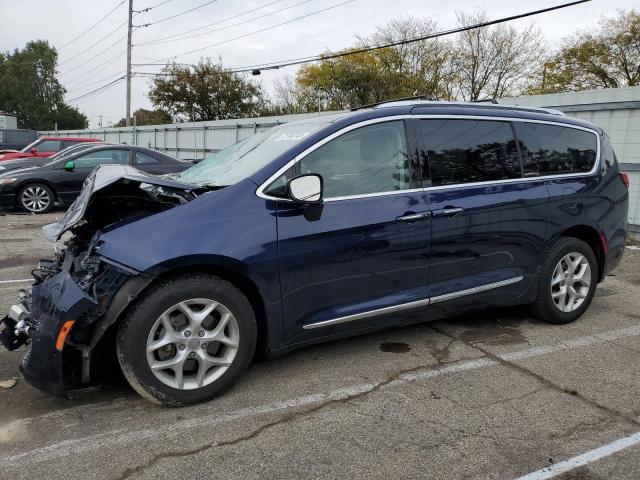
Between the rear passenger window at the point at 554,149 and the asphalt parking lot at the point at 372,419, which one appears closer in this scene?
the asphalt parking lot at the point at 372,419

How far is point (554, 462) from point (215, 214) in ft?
7.31

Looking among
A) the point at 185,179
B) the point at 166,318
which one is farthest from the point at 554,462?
the point at 185,179

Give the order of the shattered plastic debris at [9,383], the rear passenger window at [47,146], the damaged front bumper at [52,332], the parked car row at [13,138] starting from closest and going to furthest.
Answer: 1. the damaged front bumper at [52,332]
2. the shattered plastic debris at [9,383]
3. the rear passenger window at [47,146]
4. the parked car row at [13,138]

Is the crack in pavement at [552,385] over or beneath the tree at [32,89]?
beneath

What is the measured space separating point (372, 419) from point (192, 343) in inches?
43.8

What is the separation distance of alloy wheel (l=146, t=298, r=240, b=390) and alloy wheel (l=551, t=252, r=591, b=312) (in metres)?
2.88

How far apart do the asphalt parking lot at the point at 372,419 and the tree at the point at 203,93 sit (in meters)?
48.4

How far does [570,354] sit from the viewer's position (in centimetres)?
398

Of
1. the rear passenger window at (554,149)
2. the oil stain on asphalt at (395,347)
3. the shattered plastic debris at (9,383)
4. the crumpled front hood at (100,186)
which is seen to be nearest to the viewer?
the crumpled front hood at (100,186)

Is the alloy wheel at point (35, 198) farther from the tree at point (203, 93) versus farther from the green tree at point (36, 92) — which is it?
the green tree at point (36, 92)

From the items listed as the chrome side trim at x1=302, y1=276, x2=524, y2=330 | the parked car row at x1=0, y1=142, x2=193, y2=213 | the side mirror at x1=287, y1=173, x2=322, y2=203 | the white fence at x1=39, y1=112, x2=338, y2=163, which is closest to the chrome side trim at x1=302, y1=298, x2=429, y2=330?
the chrome side trim at x1=302, y1=276, x2=524, y2=330

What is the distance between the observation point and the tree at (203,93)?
161 feet

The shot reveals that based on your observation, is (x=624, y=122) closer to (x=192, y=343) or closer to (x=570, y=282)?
(x=570, y=282)

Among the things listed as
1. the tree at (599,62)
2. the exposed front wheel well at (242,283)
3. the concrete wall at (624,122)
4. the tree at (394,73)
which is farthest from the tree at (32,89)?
the exposed front wheel well at (242,283)
